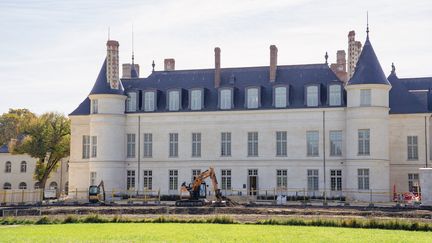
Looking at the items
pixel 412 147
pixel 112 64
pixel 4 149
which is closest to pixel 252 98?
pixel 112 64

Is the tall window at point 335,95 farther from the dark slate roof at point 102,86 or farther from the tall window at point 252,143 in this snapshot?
the dark slate roof at point 102,86

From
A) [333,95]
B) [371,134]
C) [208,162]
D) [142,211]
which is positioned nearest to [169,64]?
[208,162]

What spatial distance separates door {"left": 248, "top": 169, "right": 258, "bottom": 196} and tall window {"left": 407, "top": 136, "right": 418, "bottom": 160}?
40.2ft

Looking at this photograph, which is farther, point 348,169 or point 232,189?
point 232,189

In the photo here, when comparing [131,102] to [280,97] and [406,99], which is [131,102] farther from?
[406,99]

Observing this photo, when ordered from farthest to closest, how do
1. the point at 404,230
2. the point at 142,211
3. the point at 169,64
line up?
the point at 169,64
the point at 142,211
the point at 404,230

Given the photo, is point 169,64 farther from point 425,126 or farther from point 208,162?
point 425,126

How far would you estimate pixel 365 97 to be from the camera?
175ft

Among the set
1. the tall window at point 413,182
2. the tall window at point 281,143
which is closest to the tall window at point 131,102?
the tall window at point 281,143

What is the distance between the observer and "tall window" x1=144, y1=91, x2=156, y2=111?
199 ft

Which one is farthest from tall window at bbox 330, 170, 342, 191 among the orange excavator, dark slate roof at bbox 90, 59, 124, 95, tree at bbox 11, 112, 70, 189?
tree at bbox 11, 112, 70, 189

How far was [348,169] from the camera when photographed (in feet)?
175

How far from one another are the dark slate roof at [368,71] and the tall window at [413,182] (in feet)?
25.9

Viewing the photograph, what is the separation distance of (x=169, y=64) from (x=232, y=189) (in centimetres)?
1460
